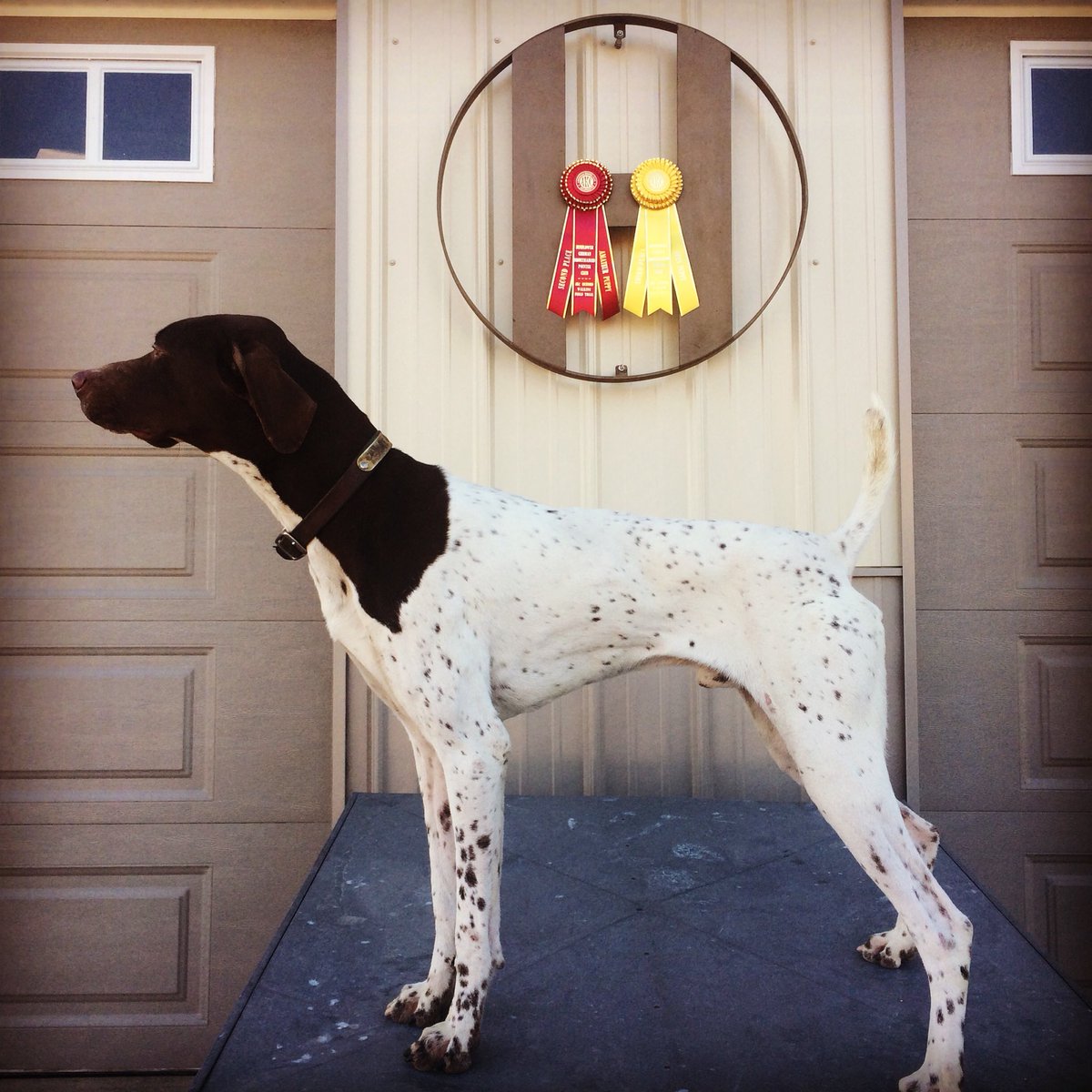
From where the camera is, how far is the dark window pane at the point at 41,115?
2818mm

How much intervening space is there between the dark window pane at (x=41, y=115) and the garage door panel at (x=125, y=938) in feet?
7.95

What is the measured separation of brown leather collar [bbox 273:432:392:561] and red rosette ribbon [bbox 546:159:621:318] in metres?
1.28

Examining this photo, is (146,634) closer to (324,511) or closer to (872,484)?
(324,511)

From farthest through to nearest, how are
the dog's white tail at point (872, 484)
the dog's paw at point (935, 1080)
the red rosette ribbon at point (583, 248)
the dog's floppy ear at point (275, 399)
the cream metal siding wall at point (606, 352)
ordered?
the cream metal siding wall at point (606, 352), the red rosette ribbon at point (583, 248), the dog's white tail at point (872, 484), the dog's floppy ear at point (275, 399), the dog's paw at point (935, 1080)

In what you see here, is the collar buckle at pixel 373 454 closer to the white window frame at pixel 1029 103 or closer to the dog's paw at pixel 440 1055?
the dog's paw at pixel 440 1055

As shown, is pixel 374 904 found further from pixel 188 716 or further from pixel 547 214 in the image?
pixel 547 214

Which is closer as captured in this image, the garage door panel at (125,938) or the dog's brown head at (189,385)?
the dog's brown head at (189,385)

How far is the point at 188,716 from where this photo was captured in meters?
2.78

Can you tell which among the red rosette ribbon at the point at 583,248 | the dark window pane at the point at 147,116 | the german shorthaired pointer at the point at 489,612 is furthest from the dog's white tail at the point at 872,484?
the dark window pane at the point at 147,116

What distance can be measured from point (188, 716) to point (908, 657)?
251 centimetres

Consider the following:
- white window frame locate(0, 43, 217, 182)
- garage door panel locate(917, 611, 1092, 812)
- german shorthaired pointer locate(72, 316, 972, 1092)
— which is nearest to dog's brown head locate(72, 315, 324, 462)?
german shorthaired pointer locate(72, 316, 972, 1092)

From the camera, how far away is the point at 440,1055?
138 centimetres

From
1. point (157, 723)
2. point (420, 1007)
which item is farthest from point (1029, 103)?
point (157, 723)

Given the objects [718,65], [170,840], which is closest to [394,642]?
[170,840]
